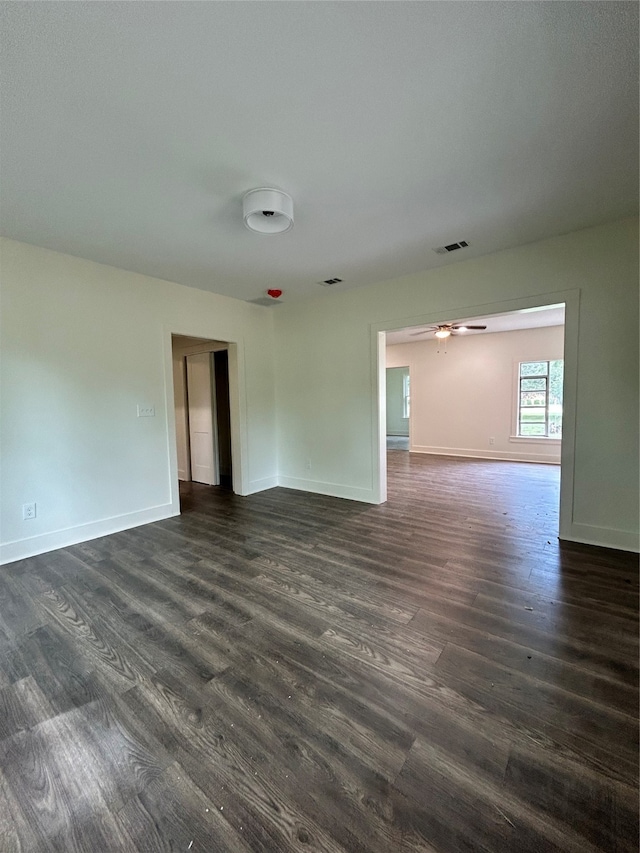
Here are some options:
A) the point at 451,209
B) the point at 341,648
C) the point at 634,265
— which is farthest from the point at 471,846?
the point at 634,265

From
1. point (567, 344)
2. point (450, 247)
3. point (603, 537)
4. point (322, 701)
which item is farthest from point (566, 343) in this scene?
point (322, 701)

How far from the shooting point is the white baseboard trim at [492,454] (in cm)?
672

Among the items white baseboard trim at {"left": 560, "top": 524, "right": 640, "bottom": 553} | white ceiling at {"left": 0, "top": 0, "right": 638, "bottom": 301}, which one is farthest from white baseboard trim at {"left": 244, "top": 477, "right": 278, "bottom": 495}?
white baseboard trim at {"left": 560, "top": 524, "right": 640, "bottom": 553}

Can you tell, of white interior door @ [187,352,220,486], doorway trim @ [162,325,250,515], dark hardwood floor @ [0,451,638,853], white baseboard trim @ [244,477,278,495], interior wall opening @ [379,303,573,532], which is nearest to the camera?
dark hardwood floor @ [0,451,638,853]

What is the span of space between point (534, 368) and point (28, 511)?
8.13 metres

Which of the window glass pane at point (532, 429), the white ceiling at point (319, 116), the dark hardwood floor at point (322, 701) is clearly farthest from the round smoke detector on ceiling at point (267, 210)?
the window glass pane at point (532, 429)

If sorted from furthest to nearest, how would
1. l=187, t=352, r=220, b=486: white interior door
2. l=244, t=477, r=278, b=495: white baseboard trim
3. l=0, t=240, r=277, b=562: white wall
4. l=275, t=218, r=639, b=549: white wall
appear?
l=187, t=352, r=220, b=486: white interior door < l=244, t=477, r=278, b=495: white baseboard trim < l=0, t=240, r=277, b=562: white wall < l=275, t=218, r=639, b=549: white wall

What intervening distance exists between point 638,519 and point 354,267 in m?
3.46

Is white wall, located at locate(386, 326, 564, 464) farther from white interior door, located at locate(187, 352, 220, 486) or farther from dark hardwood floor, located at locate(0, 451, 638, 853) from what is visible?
white interior door, located at locate(187, 352, 220, 486)

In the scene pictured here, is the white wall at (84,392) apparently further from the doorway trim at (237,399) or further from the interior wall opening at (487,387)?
the interior wall opening at (487,387)

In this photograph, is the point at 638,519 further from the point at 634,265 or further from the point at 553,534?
the point at 634,265

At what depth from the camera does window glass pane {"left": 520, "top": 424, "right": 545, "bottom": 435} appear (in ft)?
22.7

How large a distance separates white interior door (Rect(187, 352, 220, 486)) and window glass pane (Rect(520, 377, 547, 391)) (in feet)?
19.9

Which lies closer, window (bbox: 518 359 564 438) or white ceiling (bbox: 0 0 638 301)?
A: white ceiling (bbox: 0 0 638 301)
